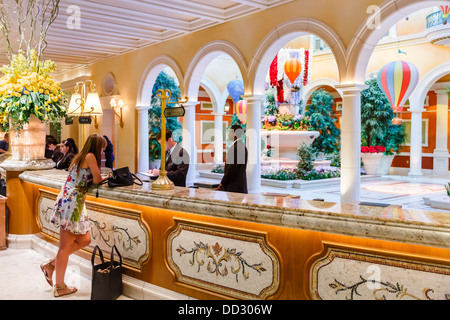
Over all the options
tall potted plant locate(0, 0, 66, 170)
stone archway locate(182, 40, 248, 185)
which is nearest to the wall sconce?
stone archway locate(182, 40, 248, 185)

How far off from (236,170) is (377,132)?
39.2ft

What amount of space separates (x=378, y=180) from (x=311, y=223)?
12.3 metres

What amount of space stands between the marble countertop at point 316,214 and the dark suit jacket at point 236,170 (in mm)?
1817

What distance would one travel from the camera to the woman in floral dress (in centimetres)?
341

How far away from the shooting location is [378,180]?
1378 cm

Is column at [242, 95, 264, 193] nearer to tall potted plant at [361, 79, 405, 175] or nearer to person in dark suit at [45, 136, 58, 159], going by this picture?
Result: person in dark suit at [45, 136, 58, 159]

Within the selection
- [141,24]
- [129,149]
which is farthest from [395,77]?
[129,149]

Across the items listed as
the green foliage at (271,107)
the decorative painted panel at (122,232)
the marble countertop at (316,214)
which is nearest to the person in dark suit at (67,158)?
the decorative painted panel at (122,232)

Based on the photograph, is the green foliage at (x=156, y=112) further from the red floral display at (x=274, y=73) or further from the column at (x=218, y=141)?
the column at (x=218, y=141)

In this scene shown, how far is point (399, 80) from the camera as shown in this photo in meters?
11.6

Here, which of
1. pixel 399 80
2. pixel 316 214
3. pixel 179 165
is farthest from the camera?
pixel 399 80

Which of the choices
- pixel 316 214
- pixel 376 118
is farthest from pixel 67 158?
pixel 376 118

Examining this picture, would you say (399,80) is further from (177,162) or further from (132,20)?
(177,162)
